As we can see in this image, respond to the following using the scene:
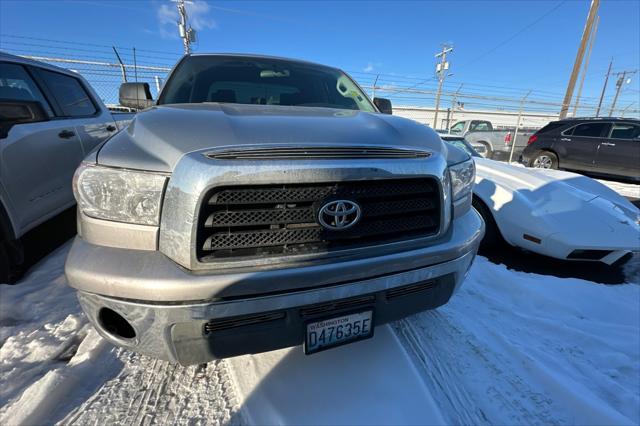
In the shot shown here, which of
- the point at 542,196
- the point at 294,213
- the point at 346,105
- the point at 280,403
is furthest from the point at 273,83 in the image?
the point at 542,196

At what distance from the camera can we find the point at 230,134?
134 cm

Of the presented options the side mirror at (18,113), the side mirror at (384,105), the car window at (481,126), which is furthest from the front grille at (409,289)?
the car window at (481,126)

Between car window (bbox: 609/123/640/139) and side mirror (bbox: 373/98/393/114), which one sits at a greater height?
side mirror (bbox: 373/98/393/114)

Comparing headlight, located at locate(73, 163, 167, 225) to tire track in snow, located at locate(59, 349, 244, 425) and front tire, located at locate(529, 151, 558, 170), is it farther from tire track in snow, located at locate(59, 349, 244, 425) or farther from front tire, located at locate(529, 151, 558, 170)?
front tire, located at locate(529, 151, 558, 170)

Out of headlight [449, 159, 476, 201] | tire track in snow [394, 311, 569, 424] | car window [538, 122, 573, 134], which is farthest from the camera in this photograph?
car window [538, 122, 573, 134]

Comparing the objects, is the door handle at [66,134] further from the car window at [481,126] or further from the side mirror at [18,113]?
the car window at [481,126]

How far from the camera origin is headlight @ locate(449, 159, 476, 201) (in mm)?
1763

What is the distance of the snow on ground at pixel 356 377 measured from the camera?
1508 millimetres

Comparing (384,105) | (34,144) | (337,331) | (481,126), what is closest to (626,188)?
(481,126)

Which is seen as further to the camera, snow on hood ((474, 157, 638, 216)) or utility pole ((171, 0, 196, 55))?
utility pole ((171, 0, 196, 55))

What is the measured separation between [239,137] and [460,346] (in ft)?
6.10

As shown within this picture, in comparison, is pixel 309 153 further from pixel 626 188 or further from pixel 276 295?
pixel 626 188

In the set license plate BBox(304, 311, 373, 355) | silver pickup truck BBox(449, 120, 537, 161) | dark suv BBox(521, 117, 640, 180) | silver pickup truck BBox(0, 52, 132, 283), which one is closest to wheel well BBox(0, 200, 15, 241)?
silver pickup truck BBox(0, 52, 132, 283)

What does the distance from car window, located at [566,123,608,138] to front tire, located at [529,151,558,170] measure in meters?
0.79
